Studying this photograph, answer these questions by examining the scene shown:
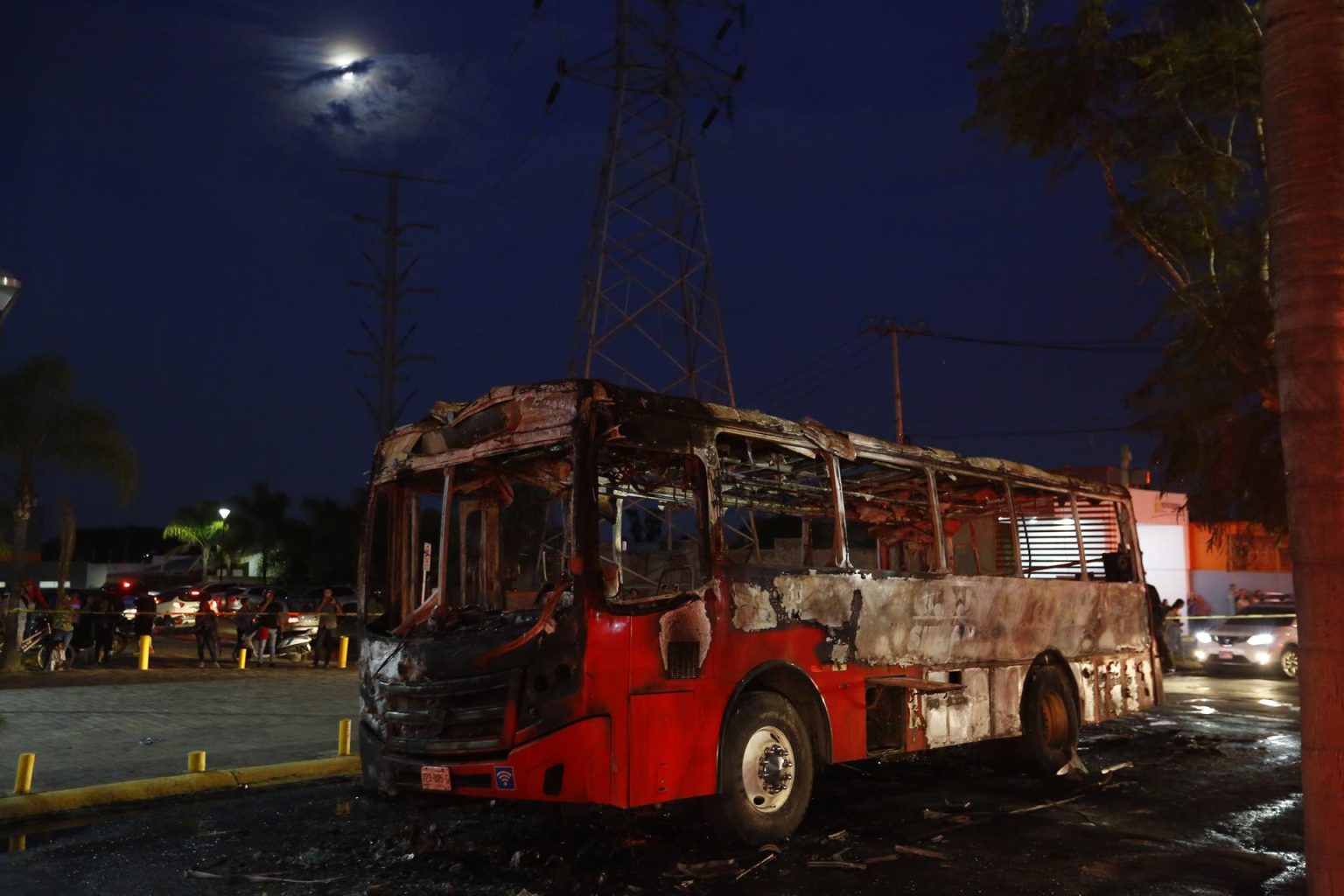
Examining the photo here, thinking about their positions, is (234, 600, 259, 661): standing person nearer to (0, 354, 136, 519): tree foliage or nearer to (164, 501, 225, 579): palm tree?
(0, 354, 136, 519): tree foliage

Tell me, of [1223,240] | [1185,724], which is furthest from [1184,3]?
[1185,724]

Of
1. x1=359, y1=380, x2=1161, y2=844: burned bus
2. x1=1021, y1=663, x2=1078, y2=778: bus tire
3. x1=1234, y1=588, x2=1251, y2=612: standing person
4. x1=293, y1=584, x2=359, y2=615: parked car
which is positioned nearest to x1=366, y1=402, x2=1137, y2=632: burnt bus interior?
x1=359, y1=380, x2=1161, y2=844: burned bus

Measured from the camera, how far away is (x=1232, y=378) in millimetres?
19578

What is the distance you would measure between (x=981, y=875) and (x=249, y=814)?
578 cm

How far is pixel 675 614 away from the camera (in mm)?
7113

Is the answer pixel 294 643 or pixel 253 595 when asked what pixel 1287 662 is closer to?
pixel 294 643

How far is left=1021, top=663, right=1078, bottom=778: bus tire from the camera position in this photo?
35.6ft

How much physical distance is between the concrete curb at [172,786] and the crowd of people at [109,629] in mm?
11051

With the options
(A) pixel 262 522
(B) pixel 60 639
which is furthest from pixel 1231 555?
(A) pixel 262 522

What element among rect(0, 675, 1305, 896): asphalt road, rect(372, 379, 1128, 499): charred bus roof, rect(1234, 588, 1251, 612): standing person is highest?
rect(372, 379, 1128, 499): charred bus roof

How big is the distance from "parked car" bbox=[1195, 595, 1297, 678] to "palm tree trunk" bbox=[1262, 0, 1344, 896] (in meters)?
21.8

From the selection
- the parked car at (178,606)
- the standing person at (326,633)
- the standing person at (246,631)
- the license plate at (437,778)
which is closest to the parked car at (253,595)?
the parked car at (178,606)

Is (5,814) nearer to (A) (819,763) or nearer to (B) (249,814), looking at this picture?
(B) (249,814)

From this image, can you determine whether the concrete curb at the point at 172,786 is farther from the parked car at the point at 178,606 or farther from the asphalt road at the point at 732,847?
the parked car at the point at 178,606
